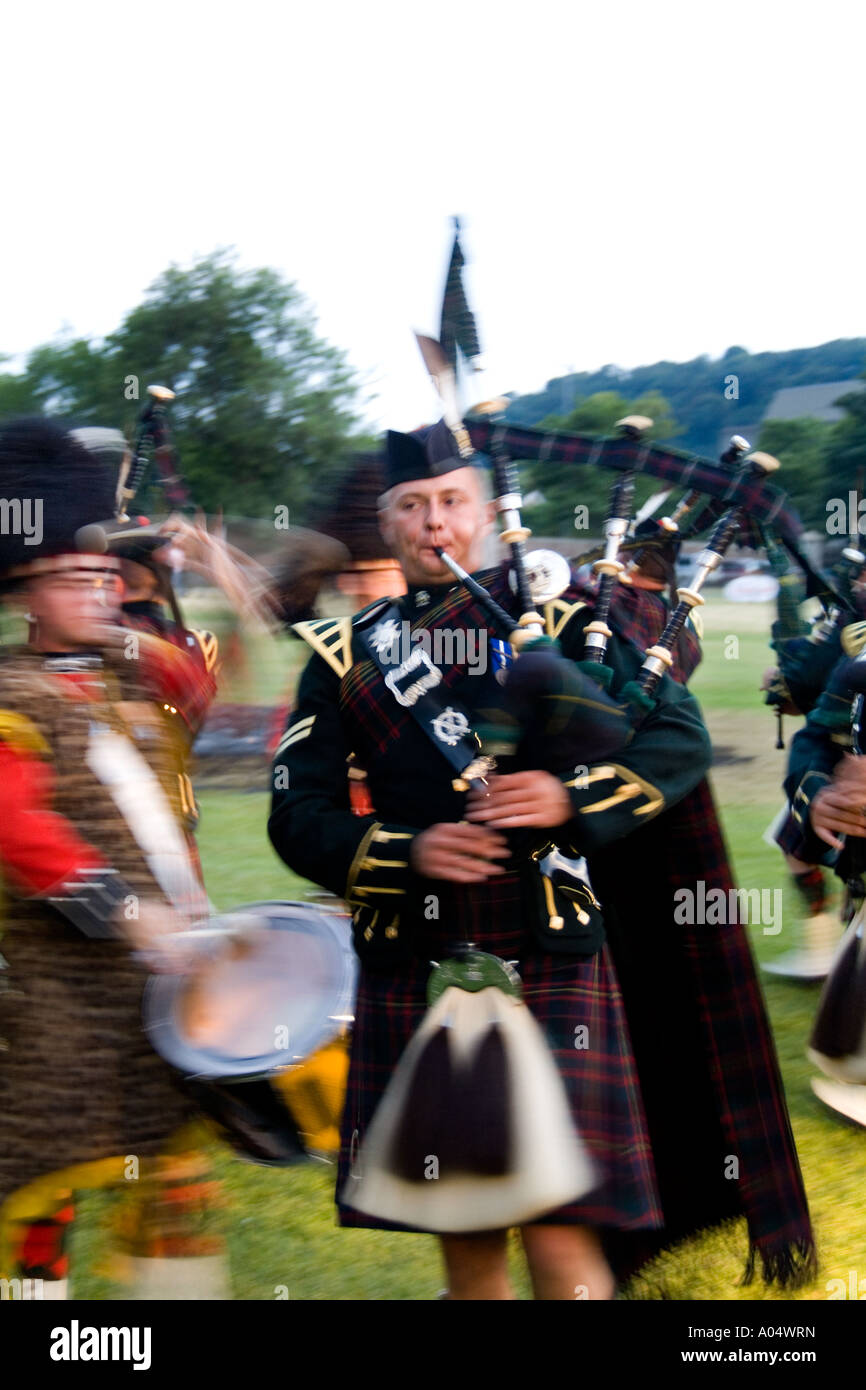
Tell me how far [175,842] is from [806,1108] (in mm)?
2699

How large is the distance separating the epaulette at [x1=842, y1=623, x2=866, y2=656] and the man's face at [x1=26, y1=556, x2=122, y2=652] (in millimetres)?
2337

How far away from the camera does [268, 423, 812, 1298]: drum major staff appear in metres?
2.48

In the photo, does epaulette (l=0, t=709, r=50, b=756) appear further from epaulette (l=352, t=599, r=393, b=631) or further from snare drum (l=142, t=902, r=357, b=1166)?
epaulette (l=352, t=599, r=393, b=631)

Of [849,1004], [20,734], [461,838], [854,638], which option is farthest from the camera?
[854,638]

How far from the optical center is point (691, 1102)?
3193 millimetres

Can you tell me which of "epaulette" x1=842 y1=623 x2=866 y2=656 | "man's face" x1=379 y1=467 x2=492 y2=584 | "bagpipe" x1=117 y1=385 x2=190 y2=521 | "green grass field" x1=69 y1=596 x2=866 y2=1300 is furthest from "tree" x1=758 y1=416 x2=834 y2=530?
"man's face" x1=379 y1=467 x2=492 y2=584

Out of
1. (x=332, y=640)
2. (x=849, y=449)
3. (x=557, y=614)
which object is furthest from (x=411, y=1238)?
(x=849, y=449)

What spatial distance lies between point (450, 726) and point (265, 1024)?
78 cm

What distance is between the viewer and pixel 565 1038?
252 cm

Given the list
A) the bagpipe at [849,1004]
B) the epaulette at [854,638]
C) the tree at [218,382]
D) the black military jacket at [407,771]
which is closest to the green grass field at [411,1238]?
the bagpipe at [849,1004]

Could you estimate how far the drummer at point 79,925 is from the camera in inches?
101

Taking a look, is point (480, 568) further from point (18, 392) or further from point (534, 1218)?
point (18, 392)

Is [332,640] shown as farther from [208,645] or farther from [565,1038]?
[208,645]

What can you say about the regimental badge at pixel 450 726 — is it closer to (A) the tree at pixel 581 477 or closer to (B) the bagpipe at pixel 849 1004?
(B) the bagpipe at pixel 849 1004
